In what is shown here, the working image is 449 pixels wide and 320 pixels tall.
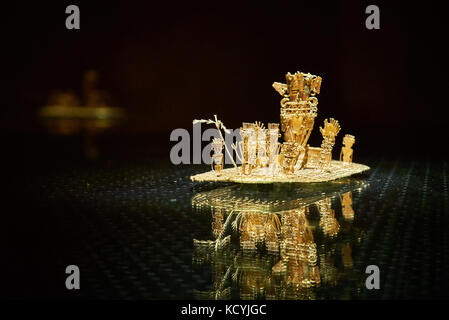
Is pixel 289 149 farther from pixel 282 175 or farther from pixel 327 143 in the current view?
pixel 327 143

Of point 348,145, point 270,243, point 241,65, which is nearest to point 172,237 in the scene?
point 270,243

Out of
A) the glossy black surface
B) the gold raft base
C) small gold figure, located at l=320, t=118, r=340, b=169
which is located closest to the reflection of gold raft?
the glossy black surface

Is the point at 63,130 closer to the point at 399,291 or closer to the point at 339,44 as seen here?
the point at 339,44

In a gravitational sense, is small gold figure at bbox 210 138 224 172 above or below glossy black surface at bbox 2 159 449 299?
above

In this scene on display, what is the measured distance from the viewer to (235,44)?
12125 mm

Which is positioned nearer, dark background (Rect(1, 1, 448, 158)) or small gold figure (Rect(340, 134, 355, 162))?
small gold figure (Rect(340, 134, 355, 162))

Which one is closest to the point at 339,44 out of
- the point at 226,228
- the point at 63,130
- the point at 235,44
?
the point at 235,44

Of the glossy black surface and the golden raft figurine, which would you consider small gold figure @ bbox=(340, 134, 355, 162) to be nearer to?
the golden raft figurine

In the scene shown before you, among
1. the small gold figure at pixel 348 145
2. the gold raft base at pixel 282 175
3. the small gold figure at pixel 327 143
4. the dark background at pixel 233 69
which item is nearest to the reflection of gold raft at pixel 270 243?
the gold raft base at pixel 282 175

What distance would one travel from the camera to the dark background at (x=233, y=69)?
11.4 m

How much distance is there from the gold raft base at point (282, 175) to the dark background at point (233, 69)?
2.44 m

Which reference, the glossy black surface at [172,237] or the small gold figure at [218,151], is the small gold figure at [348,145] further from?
the small gold figure at [218,151]

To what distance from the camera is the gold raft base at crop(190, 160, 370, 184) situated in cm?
652

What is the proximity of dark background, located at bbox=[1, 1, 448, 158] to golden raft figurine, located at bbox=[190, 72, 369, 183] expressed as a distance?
3656 millimetres
